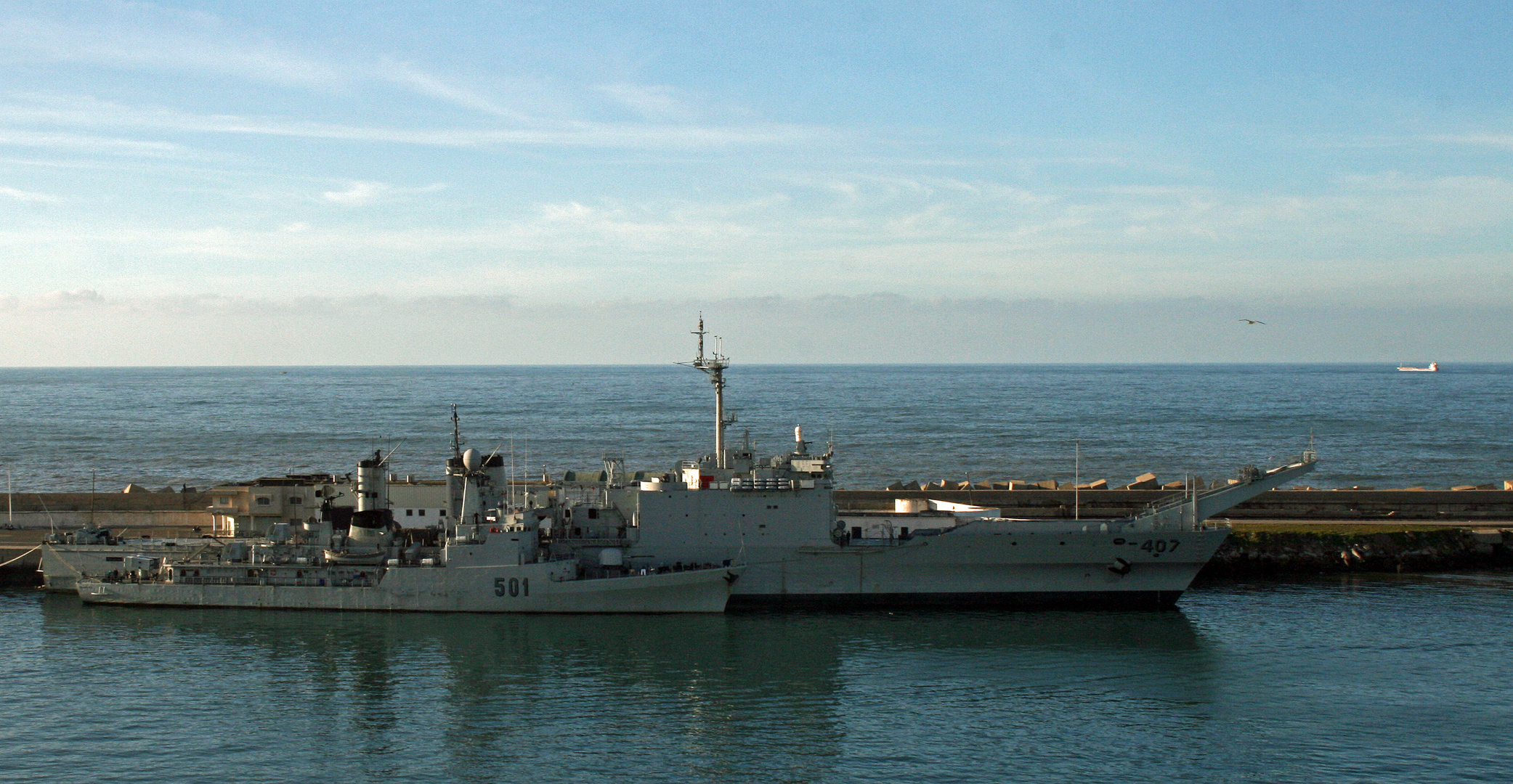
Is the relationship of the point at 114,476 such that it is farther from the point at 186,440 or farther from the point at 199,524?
the point at 199,524

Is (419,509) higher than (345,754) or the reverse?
higher

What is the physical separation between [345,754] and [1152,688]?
15.4 meters

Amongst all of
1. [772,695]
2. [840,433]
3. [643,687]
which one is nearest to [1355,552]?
[772,695]

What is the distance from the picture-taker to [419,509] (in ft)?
114

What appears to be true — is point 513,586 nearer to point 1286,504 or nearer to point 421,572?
point 421,572

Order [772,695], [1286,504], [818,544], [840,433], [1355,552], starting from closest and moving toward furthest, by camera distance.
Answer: [772,695]
[818,544]
[1355,552]
[1286,504]
[840,433]

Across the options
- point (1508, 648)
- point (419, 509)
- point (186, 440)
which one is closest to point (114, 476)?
point (186, 440)

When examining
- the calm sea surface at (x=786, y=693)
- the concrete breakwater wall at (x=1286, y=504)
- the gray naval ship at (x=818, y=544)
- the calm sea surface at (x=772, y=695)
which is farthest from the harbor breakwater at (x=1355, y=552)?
the gray naval ship at (x=818, y=544)

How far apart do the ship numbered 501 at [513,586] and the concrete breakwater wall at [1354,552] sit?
19870 mm

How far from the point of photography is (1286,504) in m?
42.0

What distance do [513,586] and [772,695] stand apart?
8.85 meters

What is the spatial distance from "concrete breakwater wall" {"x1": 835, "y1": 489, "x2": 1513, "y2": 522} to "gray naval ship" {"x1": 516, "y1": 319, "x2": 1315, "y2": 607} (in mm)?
11343

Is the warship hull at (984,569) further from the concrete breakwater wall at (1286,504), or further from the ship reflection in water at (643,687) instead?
the concrete breakwater wall at (1286,504)

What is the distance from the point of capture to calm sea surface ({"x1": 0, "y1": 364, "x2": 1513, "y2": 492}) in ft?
211
